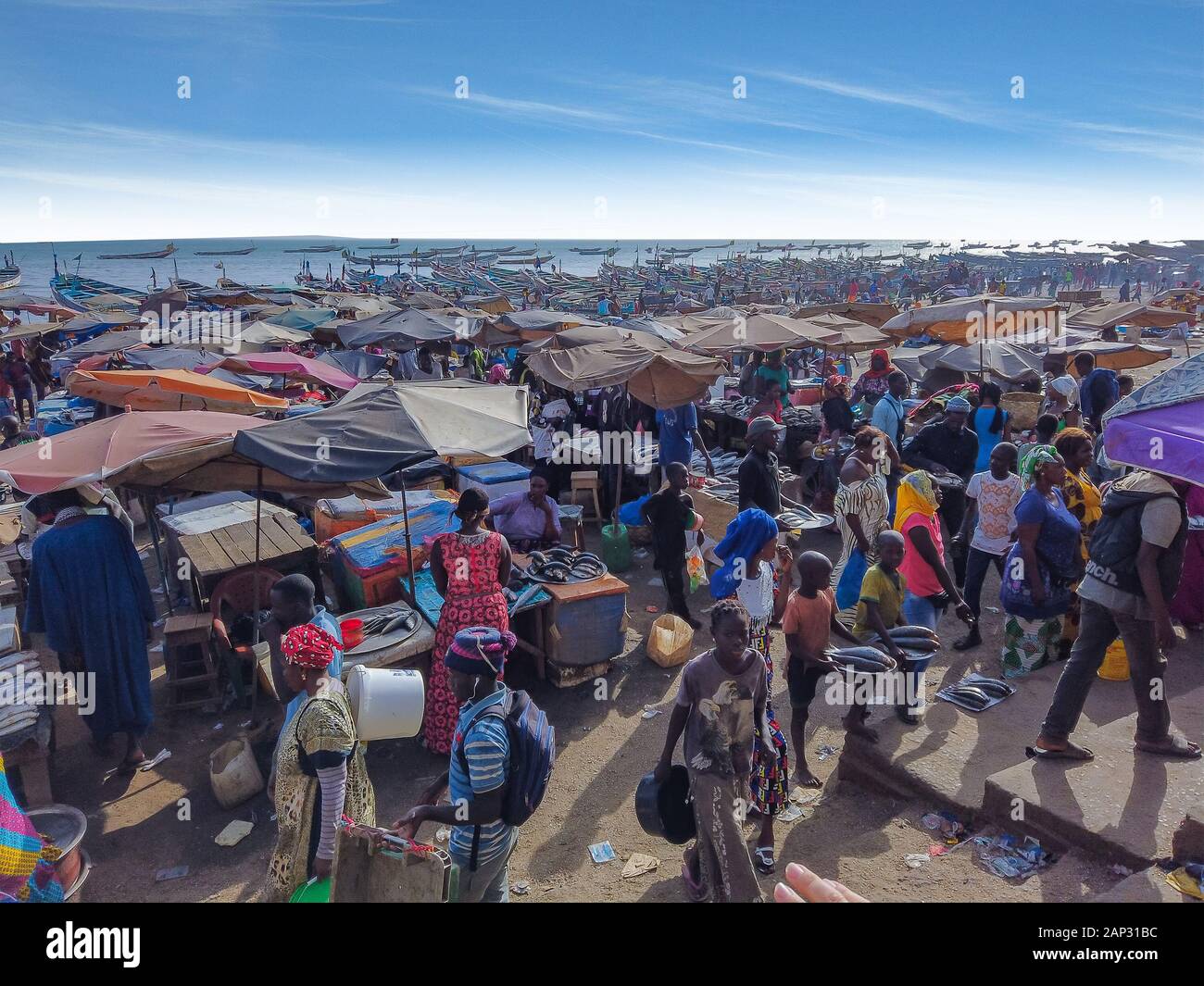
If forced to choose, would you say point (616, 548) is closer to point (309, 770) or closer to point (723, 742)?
point (723, 742)

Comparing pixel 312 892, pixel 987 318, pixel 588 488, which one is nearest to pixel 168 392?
pixel 588 488

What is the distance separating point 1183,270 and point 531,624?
2527 inches

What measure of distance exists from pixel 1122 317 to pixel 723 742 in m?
15.6

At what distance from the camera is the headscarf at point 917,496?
5.33 m

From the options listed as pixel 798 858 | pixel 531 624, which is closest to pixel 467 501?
pixel 531 624

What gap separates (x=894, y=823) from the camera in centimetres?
428

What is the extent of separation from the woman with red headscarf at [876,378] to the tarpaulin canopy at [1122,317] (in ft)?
20.6

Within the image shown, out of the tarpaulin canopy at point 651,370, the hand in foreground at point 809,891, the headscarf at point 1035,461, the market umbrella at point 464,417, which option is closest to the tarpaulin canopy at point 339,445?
the market umbrella at point 464,417

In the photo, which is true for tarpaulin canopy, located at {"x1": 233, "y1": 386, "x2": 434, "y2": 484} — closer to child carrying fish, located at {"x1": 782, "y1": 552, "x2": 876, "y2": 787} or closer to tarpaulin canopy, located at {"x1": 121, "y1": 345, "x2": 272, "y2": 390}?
child carrying fish, located at {"x1": 782, "y1": 552, "x2": 876, "y2": 787}

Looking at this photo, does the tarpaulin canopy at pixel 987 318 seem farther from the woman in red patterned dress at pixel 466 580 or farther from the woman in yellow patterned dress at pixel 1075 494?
the woman in red patterned dress at pixel 466 580
